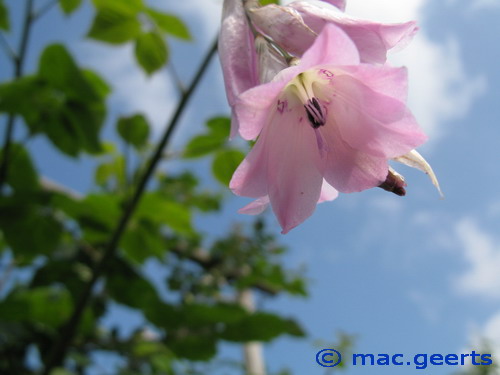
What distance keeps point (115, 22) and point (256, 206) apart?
860 millimetres

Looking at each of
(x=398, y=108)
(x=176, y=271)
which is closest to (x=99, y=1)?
(x=398, y=108)

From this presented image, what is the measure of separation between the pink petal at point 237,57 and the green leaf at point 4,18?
109 cm

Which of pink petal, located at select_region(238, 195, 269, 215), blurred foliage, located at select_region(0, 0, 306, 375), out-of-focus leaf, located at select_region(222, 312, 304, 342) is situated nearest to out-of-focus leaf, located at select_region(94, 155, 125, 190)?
blurred foliage, located at select_region(0, 0, 306, 375)

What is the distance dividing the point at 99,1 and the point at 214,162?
0.43 meters

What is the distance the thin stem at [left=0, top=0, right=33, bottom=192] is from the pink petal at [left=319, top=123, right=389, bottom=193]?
1.01 metres

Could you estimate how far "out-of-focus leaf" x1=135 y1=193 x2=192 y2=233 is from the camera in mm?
1083

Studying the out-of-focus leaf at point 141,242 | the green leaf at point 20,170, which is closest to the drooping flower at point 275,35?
the out-of-focus leaf at point 141,242

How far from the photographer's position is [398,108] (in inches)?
12.8

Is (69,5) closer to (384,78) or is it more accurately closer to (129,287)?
(129,287)

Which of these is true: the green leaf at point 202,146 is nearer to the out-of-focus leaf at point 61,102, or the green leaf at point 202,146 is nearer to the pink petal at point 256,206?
the out-of-focus leaf at point 61,102

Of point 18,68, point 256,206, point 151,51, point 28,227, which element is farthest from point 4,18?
point 256,206

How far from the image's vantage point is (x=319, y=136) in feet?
1.25

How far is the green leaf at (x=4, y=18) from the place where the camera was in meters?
1.22

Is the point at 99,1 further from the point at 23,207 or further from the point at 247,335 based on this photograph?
the point at 247,335
